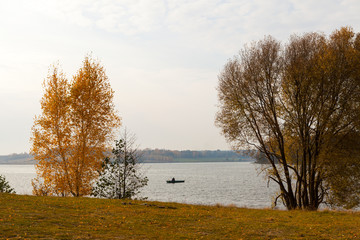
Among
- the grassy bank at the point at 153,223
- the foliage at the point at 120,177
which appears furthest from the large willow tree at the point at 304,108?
the foliage at the point at 120,177

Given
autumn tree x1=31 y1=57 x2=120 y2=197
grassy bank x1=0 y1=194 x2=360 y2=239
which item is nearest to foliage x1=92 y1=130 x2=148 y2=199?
autumn tree x1=31 y1=57 x2=120 y2=197

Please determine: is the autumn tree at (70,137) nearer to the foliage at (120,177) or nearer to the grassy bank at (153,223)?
the foliage at (120,177)

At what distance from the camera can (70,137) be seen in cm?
3183

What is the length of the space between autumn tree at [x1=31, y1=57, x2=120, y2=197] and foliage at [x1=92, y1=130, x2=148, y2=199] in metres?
1.61

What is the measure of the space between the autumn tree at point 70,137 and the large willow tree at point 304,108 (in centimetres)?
1197

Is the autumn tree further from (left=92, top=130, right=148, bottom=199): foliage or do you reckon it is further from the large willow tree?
the large willow tree

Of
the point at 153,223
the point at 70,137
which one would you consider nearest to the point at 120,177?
the point at 70,137

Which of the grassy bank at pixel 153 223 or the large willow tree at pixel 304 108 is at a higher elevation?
the large willow tree at pixel 304 108

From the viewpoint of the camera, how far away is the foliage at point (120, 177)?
33.4 metres

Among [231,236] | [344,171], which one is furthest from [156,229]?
[344,171]

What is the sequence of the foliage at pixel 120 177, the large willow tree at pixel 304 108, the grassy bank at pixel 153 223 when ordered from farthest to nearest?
1. the foliage at pixel 120 177
2. the large willow tree at pixel 304 108
3. the grassy bank at pixel 153 223

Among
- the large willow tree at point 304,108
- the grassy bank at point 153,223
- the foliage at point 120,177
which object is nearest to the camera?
the grassy bank at point 153,223

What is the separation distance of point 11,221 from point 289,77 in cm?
2273

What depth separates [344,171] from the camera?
92.7 ft
